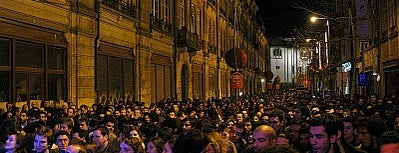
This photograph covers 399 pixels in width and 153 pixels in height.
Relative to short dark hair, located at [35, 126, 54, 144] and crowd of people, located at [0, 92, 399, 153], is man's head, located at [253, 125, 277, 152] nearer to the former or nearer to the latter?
crowd of people, located at [0, 92, 399, 153]

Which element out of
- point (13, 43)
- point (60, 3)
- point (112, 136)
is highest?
point (60, 3)

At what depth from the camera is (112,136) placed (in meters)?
11.5

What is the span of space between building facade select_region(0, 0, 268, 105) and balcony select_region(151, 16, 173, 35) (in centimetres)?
5

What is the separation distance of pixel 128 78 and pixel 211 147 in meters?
21.9

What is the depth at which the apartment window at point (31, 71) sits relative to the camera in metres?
17.4

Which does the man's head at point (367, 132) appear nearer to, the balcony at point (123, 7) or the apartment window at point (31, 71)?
the apartment window at point (31, 71)

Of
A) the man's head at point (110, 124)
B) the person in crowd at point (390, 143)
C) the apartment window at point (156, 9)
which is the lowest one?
the man's head at point (110, 124)

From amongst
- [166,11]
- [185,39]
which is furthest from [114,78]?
[185,39]

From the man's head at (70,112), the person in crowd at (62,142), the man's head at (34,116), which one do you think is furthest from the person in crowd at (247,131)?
the man's head at (70,112)

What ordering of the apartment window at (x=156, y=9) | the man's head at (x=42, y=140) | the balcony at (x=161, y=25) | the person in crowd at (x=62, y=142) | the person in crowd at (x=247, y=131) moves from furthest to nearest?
the apartment window at (x=156, y=9)
the balcony at (x=161, y=25)
the person in crowd at (x=247, y=131)
the person in crowd at (x=62, y=142)
the man's head at (x=42, y=140)

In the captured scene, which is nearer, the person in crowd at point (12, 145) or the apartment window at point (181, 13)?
the person in crowd at point (12, 145)

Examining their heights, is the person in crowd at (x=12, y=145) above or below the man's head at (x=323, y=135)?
below

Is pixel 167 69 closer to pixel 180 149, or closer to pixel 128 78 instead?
pixel 128 78

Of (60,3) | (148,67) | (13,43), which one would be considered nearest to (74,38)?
(60,3)
